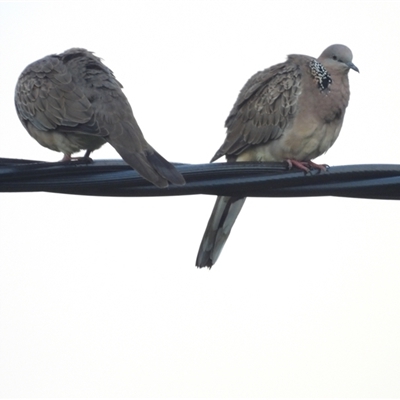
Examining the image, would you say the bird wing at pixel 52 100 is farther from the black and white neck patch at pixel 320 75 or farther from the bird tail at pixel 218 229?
the black and white neck patch at pixel 320 75

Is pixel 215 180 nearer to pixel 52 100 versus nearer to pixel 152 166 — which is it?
pixel 152 166

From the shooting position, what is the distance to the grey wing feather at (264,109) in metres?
5.62

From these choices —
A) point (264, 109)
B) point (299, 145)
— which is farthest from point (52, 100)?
point (299, 145)

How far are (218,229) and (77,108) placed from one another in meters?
1.28

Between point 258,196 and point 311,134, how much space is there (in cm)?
175

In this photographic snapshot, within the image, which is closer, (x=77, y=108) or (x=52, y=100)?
(x=77, y=108)

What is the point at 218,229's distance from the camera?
562 centimetres

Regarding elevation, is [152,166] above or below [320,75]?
below

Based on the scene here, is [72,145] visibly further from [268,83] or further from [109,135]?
[268,83]

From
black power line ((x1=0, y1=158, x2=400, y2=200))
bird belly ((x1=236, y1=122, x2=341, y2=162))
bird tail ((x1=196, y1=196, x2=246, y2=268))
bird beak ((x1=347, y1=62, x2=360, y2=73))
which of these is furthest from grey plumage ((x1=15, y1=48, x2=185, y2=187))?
bird beak ((x1=347, y1=62, x2=360, y2=73))

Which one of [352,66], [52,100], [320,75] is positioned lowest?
[52,100]

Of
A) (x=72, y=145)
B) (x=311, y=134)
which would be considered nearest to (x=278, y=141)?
(x=311, y=134)

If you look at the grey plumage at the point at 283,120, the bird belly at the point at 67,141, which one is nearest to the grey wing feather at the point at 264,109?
the grey plumage at the point at 283,120

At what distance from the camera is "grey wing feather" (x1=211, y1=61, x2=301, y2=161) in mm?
5621
